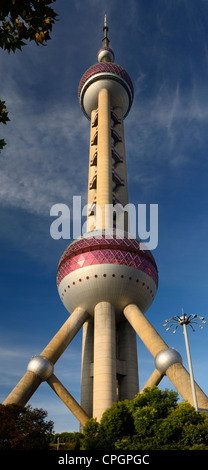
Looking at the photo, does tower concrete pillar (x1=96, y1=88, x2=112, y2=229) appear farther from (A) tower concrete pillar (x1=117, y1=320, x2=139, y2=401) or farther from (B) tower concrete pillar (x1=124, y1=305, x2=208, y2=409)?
(A) tower concrete pillar (x1=117, y1=320, x2=139, y2=401)

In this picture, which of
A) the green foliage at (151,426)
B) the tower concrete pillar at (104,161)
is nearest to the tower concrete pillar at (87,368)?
the green foliage at (151,426)

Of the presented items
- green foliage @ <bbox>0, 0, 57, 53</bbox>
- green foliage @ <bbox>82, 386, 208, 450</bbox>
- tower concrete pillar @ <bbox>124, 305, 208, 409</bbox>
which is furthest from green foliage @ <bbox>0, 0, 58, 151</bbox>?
tower concrete pillar @ <bbox>124, 305, 208, 409</bbox>

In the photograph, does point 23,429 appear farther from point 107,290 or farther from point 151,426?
point 107,290

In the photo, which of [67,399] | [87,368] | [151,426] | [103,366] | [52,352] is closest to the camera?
[151,426]

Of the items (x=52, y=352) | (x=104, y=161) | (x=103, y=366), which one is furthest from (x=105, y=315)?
(x=104, y=161)

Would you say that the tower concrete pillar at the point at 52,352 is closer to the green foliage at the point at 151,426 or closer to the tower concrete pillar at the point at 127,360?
the tower concrete pillar at the point at 127,360
